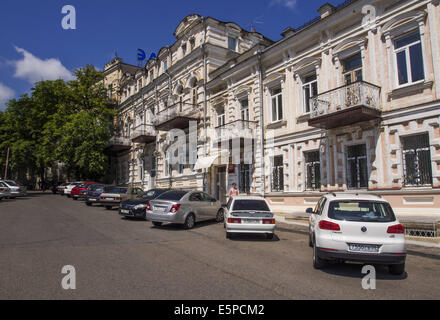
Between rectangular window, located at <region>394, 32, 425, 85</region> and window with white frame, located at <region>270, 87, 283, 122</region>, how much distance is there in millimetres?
6605

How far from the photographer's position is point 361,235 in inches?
253

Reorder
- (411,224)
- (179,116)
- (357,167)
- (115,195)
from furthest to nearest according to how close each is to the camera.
A: (179,116)
(115,195)
(357,167)
(411,224)

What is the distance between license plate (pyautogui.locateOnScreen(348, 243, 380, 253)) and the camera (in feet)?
20.7

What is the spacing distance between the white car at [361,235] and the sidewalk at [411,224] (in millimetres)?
2821

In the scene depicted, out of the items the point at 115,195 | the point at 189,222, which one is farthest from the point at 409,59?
the point at 115,195

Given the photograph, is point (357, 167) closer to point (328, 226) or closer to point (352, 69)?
point (352, 69)

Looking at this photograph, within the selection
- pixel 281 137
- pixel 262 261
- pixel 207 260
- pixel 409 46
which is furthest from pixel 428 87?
pixel 207 260

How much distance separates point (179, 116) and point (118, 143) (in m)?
14.3

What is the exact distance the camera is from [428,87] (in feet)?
38.6

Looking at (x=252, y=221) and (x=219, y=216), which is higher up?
(x=252, y=221)

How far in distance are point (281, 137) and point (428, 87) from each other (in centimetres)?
748

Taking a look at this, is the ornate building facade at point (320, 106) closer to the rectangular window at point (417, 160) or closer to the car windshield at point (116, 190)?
the rectangular window at point (417, 160)

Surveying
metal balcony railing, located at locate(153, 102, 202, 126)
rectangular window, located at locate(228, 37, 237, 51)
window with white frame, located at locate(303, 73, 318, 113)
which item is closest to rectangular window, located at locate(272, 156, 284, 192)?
window with white frame, located at locate(303, 73, 318, 113)
